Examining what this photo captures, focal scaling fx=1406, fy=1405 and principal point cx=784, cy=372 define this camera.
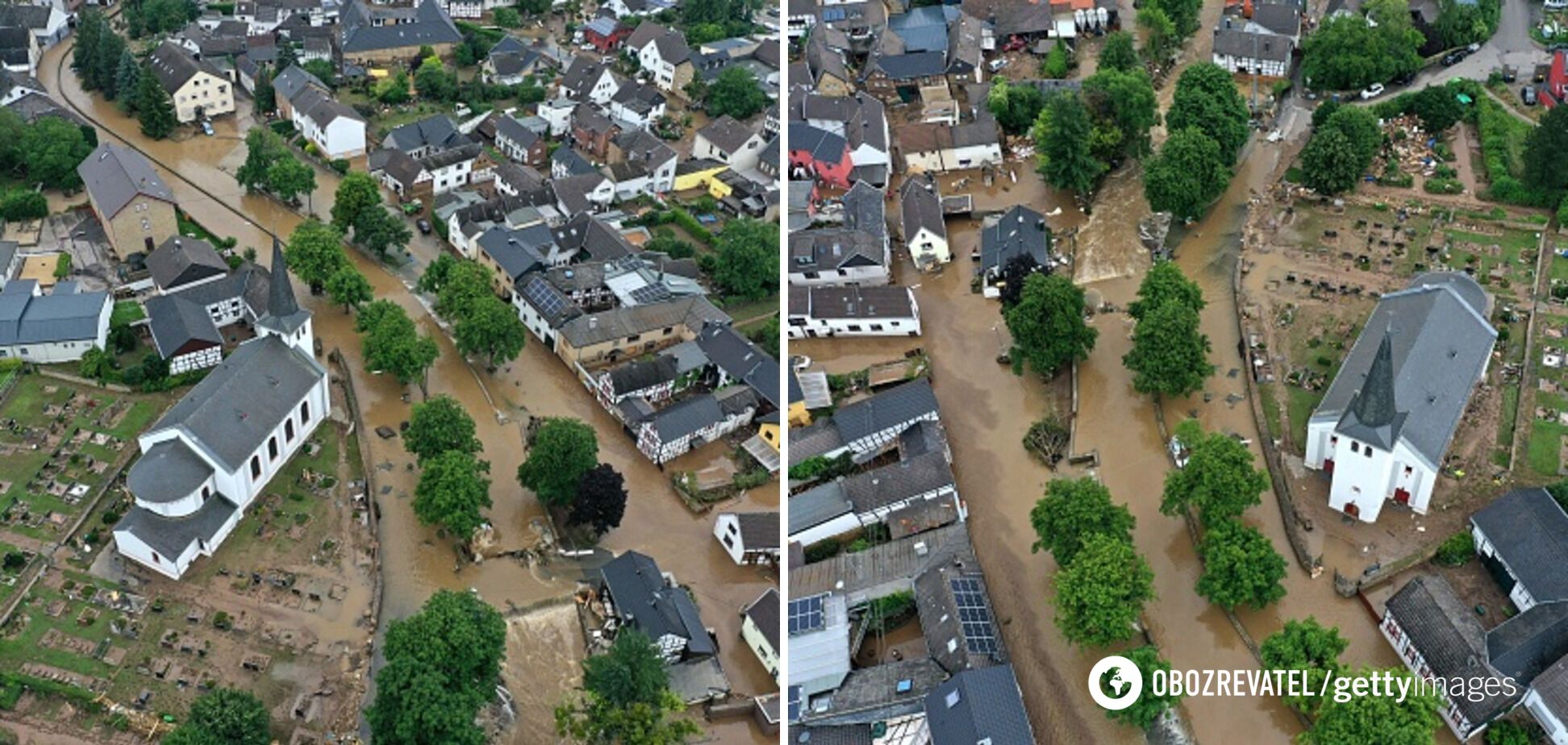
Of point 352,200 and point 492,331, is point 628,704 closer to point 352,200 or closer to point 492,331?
point 492,331

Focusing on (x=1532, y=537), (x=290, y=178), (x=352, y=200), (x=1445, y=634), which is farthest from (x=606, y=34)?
(x=1445, y=634)

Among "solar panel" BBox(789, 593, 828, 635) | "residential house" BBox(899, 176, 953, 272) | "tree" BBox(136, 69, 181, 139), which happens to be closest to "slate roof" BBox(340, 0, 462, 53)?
"tree" BBox(136, 69, 181, 139)

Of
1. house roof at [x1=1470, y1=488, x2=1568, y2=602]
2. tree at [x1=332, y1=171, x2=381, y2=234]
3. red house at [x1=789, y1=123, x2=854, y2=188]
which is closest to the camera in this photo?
house roof at [x1=1470, y1=488, x2=1568, y2=602]

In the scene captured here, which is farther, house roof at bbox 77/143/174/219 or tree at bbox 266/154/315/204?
tree at bbox 266/154/315/204

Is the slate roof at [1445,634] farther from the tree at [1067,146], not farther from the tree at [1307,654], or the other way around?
the tree at [1067,146]

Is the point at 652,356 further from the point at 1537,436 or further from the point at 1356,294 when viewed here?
the point at 1537,436

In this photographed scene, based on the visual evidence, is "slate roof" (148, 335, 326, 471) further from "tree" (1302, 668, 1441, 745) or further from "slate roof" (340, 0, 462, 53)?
"slate roof" (340, 0, 462, 53)

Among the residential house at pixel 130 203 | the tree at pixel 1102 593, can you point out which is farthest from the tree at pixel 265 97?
the tree at pixel 1102 593
